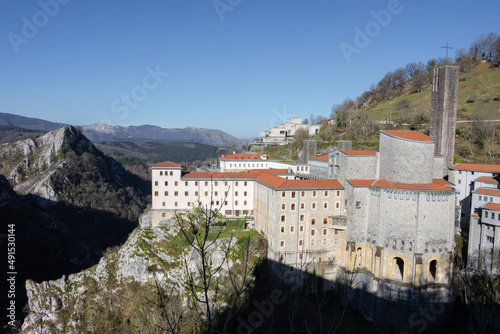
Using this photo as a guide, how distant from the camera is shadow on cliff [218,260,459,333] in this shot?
33969mm

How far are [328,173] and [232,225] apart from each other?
15.4 meters

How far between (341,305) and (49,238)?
218 feet

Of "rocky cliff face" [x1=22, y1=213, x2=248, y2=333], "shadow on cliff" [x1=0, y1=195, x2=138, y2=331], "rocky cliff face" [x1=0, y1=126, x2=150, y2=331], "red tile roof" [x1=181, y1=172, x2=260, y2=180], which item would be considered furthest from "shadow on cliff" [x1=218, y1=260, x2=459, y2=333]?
"rocky cliff face" [x1=0, y1=126, x2=150, y2=331]

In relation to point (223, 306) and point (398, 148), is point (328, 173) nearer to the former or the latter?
point (398, 148)

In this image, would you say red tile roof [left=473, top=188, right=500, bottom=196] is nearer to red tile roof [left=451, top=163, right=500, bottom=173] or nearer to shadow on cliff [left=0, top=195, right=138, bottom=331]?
red tile roof [left=451, top=163, right=500, bottom=173]

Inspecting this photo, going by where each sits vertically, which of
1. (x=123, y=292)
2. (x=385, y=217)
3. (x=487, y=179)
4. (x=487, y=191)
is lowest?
(x=123, y=292)

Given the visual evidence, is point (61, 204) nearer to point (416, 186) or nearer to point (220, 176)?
point (220, 176)

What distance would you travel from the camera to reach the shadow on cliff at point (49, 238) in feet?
204

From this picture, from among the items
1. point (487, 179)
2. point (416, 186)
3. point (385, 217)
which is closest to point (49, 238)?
point (385, 217)

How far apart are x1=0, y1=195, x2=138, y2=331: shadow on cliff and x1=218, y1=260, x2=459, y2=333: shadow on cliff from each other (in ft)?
129

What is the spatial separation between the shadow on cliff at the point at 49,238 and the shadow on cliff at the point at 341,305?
39.3 m

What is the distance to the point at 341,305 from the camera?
41.9m

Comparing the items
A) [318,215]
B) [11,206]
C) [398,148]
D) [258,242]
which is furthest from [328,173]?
[11,206]

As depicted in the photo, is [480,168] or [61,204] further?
[61,204]
